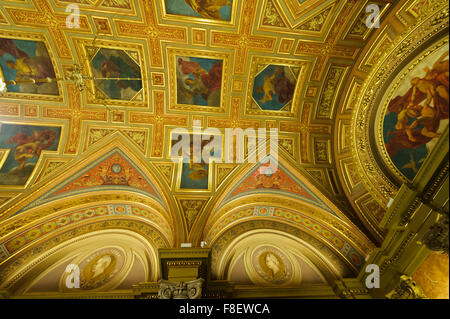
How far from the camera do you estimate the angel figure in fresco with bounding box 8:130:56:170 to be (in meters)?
8.24

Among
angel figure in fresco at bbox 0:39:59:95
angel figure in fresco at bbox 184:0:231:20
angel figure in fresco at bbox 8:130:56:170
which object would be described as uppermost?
angel figure in fresco at bbox 184:0:231:20

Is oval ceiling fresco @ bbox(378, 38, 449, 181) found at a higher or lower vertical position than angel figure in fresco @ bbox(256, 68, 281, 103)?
Answer: lower

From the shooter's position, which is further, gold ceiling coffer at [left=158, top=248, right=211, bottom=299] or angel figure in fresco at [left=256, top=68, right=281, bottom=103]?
angel figure in fresco at [left=256, top=68, right=281, bottom=103]

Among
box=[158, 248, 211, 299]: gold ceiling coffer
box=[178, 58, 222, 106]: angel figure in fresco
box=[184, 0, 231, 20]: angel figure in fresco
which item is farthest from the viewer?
box=[178, 58, 222, 106]: angel figure in fresco

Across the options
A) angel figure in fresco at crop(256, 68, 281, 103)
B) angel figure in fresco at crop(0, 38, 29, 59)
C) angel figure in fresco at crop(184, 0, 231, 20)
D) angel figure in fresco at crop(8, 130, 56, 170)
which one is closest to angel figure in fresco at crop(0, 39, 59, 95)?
angel figure in fresco at crop(0, 38, 29, 59)

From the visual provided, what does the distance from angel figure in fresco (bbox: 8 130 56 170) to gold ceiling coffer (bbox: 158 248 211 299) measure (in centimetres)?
556

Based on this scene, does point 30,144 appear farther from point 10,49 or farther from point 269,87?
point 269,87

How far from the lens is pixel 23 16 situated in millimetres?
7168

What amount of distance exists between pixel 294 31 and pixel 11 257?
11648mm

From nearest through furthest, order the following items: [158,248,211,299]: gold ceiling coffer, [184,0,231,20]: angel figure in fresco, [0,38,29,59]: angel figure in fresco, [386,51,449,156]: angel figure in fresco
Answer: [386,51,449,156]: angel figure in fresco → [158,248,211,299]: gold ceiling coffer → [184,0,231,20]: angel figure in fresco → [0,38,29,59]: angel figure in fresco

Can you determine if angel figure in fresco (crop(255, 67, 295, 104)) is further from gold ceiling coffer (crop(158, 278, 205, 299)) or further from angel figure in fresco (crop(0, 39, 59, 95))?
angel figure in fresco (crop(0, 39, 59, 95))

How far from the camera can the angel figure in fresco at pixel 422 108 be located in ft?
18.7

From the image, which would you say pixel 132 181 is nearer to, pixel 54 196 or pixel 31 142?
pixel 54 196
